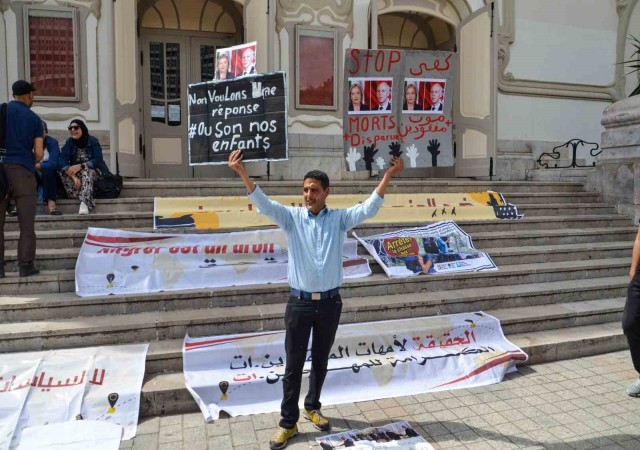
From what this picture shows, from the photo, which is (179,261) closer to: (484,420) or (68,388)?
(68,388)

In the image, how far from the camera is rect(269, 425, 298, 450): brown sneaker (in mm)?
3572

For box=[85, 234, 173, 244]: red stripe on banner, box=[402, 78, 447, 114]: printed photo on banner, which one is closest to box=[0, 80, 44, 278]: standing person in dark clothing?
box=[85, 234, 173, 244]: red stripe on banner

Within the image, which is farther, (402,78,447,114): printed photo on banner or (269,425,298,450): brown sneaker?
(402,78,447,114): printed photo on banner

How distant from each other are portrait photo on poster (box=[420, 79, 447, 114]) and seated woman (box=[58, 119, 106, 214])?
13.9ft

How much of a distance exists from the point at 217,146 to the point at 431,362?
2.92 metres

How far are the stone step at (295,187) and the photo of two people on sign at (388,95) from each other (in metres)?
2.41

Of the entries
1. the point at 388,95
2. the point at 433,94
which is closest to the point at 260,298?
the point at 388,95

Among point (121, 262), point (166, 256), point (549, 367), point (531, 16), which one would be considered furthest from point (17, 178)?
point (531, 16)

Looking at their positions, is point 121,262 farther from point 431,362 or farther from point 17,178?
point 431,362

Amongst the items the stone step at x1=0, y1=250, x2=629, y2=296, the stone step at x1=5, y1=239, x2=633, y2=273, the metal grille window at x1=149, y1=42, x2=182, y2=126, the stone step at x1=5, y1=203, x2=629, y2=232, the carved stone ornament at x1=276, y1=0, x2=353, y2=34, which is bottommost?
the stone step at x1=0, y1=250, x2=629, y2=296

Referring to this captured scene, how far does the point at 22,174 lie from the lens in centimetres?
525

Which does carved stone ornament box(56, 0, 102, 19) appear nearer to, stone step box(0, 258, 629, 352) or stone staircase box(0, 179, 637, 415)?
stone staircase box(0, 179, 637, 415)

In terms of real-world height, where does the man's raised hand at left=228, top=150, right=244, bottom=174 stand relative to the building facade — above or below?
below

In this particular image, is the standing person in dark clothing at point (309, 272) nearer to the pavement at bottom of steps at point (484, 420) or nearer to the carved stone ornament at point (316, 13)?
the pavement at bottom of steps at point (484, 420)
